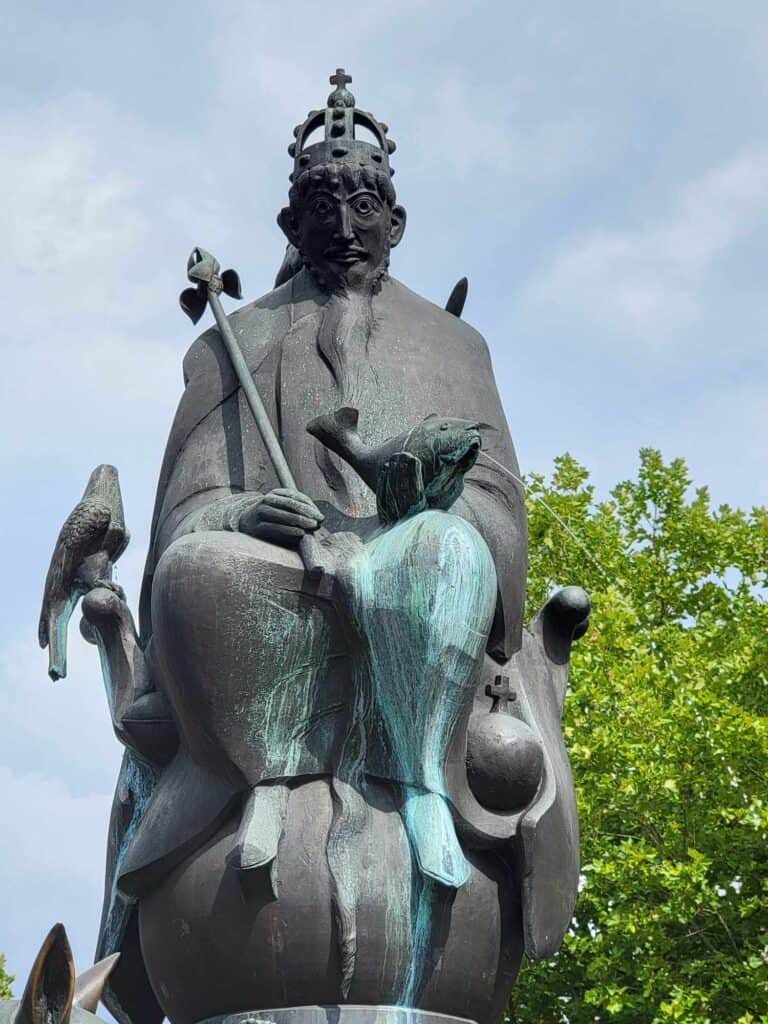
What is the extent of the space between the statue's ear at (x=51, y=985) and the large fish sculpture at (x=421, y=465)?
2.14 metres

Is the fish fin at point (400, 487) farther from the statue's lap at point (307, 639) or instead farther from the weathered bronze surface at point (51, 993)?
the weathered bronze surface at point (51, 993)

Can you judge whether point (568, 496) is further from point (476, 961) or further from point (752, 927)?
point (476, 961)

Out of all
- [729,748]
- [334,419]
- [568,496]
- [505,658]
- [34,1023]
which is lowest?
[34,1023]

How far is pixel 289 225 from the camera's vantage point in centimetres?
662

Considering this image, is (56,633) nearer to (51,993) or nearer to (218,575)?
(218,575)

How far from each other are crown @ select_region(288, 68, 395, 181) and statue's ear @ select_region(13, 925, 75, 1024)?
3394 mm

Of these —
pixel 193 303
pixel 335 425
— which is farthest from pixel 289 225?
pixel 335 425

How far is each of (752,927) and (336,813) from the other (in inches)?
416

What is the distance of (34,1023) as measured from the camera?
3.61 meters

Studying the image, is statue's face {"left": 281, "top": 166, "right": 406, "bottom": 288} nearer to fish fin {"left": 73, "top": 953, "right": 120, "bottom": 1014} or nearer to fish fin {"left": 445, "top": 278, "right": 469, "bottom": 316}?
fish fin {"left": 445, "top": 278, "right": 469, "bottom": 316}

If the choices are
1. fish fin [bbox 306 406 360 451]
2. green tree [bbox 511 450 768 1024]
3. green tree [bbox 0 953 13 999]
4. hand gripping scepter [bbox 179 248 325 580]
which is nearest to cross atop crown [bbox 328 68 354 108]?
hand gripping scepter [bbox 179 248 325 580]

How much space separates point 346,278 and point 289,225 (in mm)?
313

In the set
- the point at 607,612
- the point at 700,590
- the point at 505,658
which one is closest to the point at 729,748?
the point at 607,612

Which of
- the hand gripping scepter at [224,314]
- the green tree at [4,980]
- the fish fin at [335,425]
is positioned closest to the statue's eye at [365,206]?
the hand gripping scepter at [224,314]
